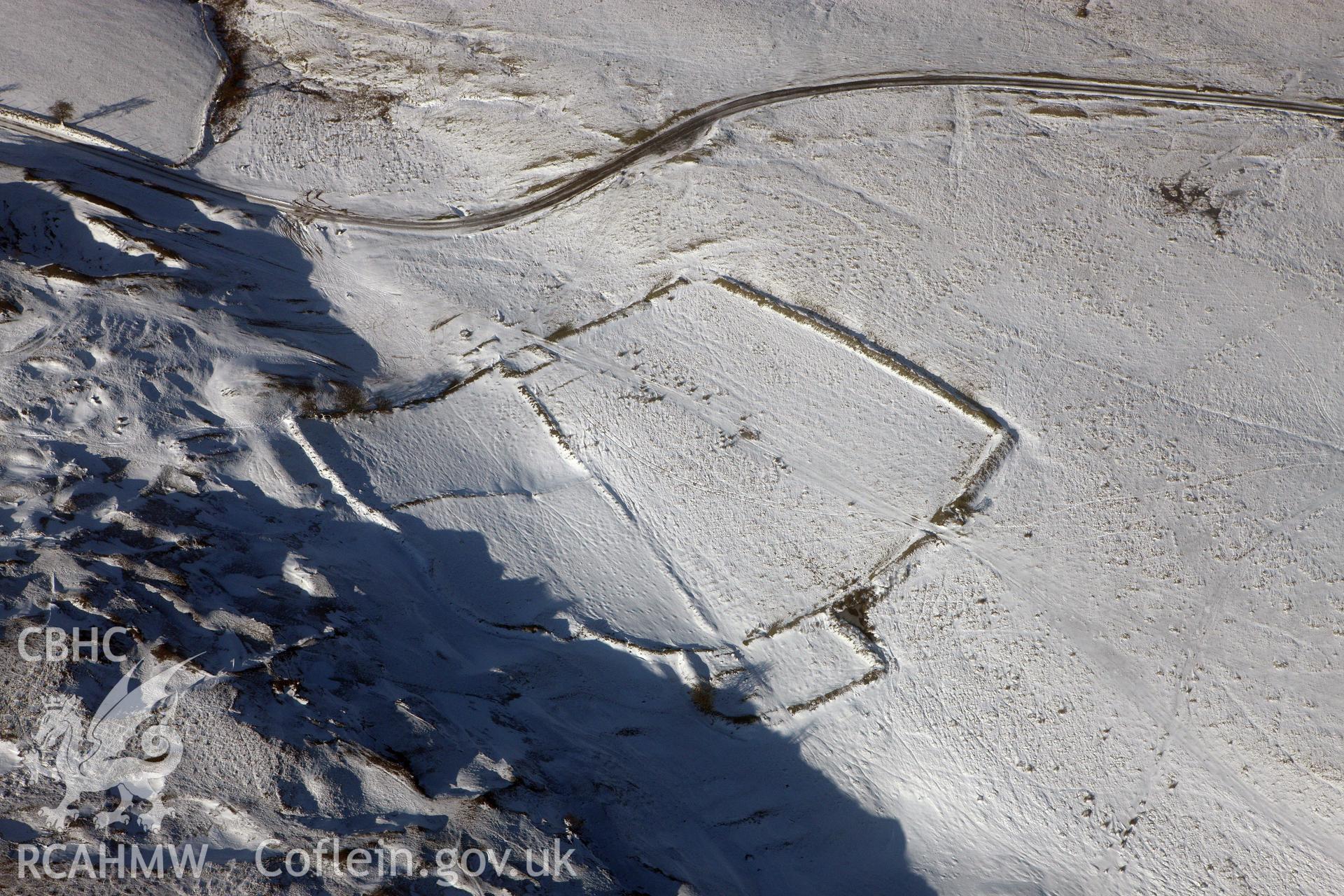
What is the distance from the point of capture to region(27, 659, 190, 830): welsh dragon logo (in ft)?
28.1

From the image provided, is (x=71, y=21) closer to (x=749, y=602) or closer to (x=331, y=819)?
(x=331, y=819)

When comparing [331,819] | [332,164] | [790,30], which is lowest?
[331,819]

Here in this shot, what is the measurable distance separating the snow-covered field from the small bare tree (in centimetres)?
14

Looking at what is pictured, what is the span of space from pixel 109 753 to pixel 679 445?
894cm

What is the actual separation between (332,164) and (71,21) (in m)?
6.83

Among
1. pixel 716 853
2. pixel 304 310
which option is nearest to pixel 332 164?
pixel 304 310

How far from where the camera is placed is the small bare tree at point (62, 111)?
51.6 ft

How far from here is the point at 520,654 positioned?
12086mm
